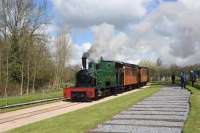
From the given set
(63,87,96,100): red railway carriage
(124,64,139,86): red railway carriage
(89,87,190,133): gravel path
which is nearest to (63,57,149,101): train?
(63,87,96,100): red railway carriage

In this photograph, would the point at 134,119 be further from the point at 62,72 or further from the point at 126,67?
the point at 62,72

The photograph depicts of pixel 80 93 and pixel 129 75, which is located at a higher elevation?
pixel 129 75

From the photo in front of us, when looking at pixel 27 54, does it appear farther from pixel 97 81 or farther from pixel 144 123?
pixel 144 123

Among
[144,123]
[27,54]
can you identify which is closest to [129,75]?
[27,54]

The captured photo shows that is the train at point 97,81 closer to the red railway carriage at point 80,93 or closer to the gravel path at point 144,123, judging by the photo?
the red railway carriage at point 80,93

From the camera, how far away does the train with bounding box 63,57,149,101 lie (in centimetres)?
2864

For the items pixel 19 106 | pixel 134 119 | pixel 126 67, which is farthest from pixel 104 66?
pixel 134 119

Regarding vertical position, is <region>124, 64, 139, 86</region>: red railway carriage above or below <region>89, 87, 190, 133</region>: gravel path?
above

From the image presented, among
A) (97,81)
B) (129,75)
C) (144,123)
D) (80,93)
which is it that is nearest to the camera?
(144,123)

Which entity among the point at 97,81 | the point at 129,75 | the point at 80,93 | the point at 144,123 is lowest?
the point at 144,123

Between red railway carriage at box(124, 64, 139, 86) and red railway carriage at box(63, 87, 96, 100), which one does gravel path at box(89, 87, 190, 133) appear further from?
red railway carriage at box(124, 64, 139, 86)

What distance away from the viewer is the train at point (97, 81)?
1128 inches

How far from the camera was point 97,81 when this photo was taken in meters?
30.0

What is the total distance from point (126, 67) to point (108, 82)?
7.14 metres
